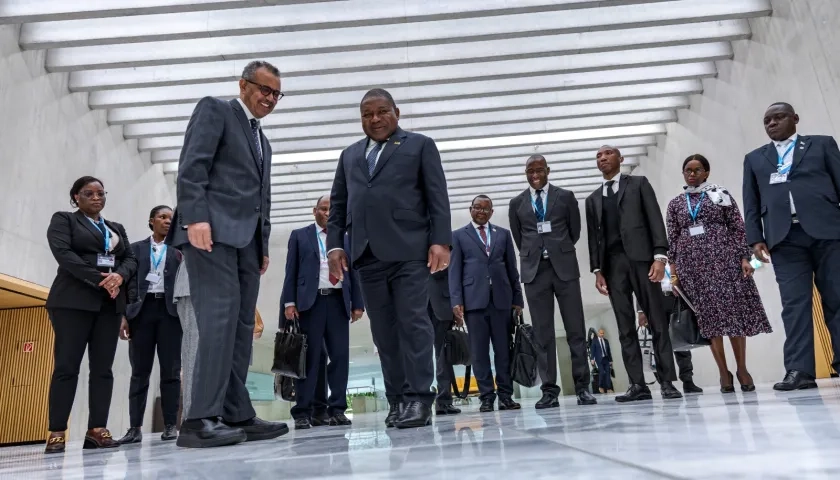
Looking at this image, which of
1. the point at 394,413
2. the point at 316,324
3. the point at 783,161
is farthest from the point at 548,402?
the point at 783,161

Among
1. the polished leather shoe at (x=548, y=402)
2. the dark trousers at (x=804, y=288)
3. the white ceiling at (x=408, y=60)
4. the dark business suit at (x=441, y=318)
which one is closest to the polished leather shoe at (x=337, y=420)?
the dark business suit at (x=441, y=318)

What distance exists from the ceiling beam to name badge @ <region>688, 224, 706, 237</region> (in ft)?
15.2

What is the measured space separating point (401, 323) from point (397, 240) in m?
0.39

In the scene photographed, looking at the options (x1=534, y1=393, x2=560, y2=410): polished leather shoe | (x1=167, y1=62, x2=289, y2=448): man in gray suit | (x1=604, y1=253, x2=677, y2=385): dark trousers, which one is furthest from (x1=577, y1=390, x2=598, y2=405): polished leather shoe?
(x1=167, y1=62, x2=289, y2=448): man in gray suit

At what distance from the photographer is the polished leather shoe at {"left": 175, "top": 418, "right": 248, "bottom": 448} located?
2.36m

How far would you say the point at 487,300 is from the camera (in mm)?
5121

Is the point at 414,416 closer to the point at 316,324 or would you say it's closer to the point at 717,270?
the point at 316,324

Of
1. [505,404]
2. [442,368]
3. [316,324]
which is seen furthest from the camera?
[442,368]

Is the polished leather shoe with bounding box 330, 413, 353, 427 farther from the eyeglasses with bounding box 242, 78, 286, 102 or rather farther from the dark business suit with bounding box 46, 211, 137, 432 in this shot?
the eyeglasses with bounding box 242, 78, 286, 102

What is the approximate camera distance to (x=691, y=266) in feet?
15.0

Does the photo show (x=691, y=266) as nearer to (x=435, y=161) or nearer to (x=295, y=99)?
(x=435, y=161)

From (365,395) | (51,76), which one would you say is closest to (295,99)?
(51,76)

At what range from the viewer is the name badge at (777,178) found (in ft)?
12.8

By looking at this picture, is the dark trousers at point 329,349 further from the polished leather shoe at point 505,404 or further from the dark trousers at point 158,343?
the polished leather shoe at point 505,404
